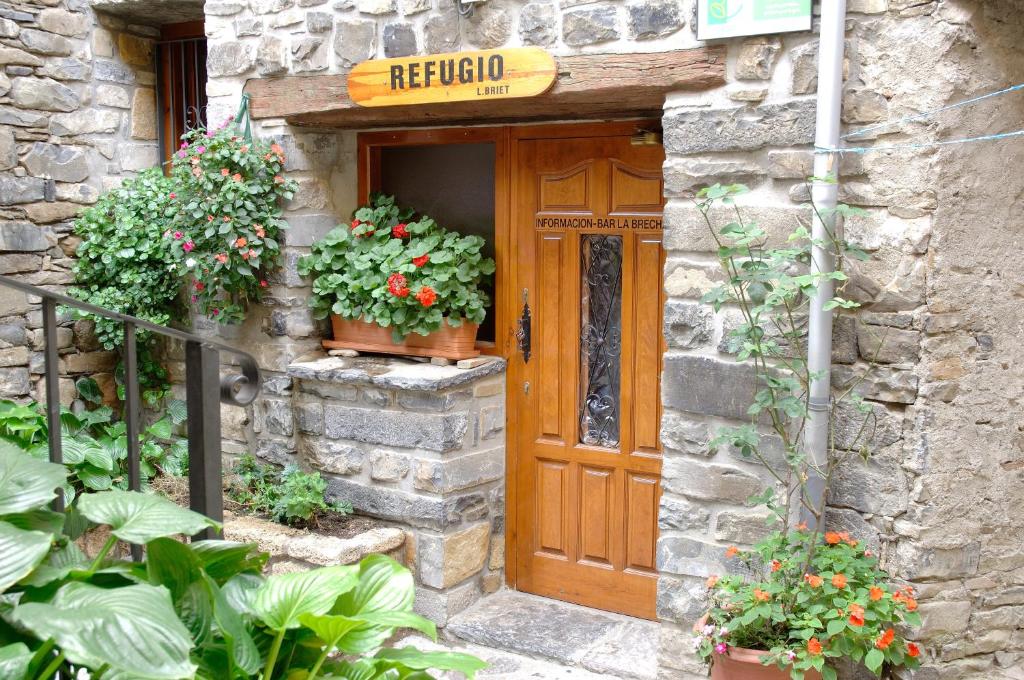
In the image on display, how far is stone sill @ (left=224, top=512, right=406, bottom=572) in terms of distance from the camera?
414cm

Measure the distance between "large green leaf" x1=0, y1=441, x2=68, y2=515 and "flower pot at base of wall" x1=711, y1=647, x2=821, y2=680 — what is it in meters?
1.98

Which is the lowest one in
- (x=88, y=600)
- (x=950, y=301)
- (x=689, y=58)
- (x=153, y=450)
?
(x=153, y=450)

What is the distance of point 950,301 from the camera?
315cm

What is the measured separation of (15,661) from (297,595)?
0.49m

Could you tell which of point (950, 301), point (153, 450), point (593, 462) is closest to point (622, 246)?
point (593, 462)

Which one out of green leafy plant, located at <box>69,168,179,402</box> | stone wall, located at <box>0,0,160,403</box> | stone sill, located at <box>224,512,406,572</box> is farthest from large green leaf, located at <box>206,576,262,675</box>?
stone wall, located at <box>0,0,160,403</box>

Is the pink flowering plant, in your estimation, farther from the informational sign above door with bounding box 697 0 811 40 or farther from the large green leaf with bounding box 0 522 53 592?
the large green leaf with bounding box 0 522 53 592

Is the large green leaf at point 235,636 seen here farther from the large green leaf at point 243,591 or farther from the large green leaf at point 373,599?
the large green leaf at point 373,599

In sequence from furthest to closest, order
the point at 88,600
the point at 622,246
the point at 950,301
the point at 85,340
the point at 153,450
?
the point at 85,340 < the point at 153,450 < the point at 622,246 < the point at 950,301 < the point at 88,600

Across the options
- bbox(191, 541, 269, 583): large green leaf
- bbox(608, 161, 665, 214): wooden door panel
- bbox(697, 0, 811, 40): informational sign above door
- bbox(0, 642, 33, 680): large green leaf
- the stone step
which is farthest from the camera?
bbox(608, 161, 665, 214): wooden door panel

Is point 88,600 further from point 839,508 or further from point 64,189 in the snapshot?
point 64,189

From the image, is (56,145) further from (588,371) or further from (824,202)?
(824,202)

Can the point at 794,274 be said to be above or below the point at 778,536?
above

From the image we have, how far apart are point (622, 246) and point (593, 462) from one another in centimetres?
89
